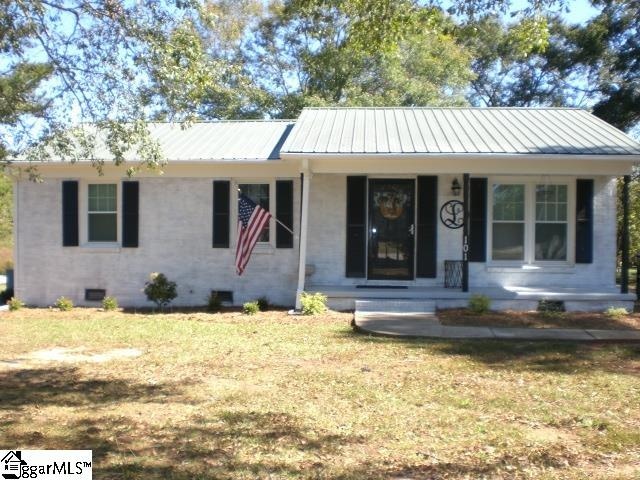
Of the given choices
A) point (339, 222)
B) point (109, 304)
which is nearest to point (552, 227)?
point (339, 222)

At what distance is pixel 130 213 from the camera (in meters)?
13.3

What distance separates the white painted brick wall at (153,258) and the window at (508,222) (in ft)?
13.7

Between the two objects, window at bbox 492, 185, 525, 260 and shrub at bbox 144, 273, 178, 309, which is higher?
window at bbox 492, 185, 525, 260

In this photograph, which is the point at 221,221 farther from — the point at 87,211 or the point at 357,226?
the point at 87,211

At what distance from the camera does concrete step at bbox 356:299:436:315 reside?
1139cm

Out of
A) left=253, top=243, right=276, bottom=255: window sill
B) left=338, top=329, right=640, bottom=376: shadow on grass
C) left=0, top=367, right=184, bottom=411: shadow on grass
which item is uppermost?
left=253, top=243, right=276, bottom=255: window sill

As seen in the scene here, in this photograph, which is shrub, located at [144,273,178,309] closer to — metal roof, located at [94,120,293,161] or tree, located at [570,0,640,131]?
metal roof, located at [94,120,293,161]

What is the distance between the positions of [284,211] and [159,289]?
10.0 feet

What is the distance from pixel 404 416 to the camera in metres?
5.41

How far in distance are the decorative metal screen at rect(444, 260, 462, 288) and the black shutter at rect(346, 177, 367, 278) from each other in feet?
5.55

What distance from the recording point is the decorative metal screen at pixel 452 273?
1259 cm

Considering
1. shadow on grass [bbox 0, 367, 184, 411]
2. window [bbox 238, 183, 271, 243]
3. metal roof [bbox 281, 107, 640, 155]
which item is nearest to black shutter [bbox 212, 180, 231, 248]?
window [bbox 238, 183, 271, 243]

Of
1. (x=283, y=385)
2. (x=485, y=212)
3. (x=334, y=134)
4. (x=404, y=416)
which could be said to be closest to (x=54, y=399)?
(x=283, y=385)

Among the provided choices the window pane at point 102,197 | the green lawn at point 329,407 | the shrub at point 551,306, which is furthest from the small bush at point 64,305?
the shrub at point 551,306
